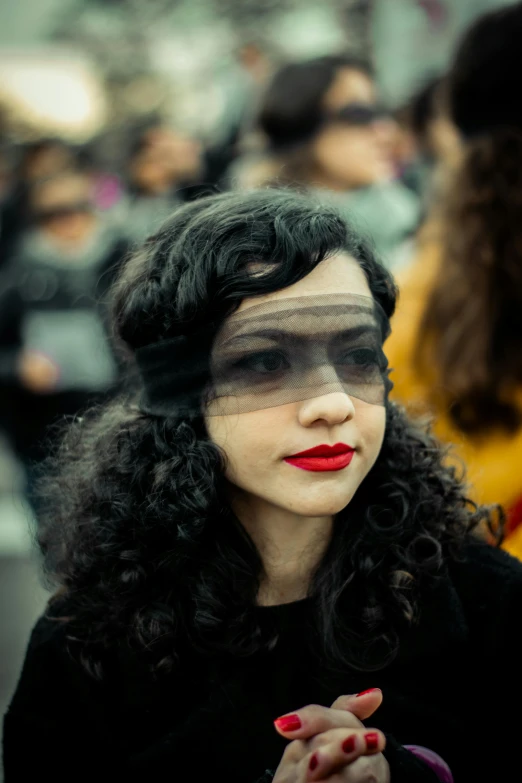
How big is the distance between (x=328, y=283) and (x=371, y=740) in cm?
79

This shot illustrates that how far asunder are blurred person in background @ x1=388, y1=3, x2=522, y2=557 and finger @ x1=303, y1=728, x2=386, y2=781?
3.39 ft

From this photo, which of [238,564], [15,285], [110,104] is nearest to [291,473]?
[238,564]

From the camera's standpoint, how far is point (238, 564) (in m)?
1.84

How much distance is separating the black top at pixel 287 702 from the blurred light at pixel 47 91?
10.3m

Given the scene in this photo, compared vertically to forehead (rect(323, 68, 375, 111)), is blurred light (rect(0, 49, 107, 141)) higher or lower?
higher

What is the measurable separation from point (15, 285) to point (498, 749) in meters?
3.75

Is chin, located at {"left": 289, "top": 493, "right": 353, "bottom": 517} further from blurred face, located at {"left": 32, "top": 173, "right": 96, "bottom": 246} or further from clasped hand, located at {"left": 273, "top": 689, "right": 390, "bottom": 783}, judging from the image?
blurred face, located at {"left": 32, "top": 173, "right": 96, "bottom": 246}

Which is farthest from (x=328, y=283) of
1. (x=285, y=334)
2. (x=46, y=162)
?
(x=46, y=162)

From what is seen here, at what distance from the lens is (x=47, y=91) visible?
39.6ft

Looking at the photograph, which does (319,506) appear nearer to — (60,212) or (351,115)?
(351,115)

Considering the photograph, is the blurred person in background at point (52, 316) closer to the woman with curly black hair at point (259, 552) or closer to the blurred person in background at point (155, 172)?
the blurred person in background at point (155, 172)

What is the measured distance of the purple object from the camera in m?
1.61

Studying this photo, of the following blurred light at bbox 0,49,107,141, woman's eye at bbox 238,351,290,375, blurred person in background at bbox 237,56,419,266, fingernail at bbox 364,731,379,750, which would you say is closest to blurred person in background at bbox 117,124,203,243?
blurred person in background at bbox 237,56,419,266

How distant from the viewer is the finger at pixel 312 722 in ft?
4.68
